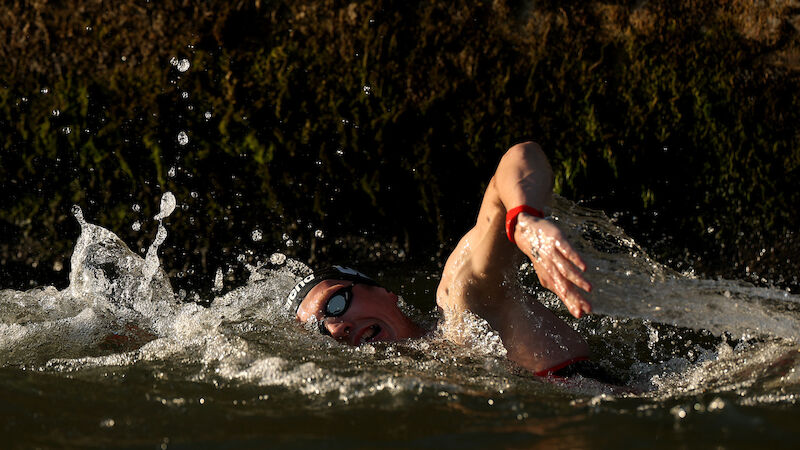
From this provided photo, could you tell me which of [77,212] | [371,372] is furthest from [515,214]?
[77,212]

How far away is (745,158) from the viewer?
249 inches

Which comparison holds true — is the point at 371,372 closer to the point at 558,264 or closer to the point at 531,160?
the point at 558,264

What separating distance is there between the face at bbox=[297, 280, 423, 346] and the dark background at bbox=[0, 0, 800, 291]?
6.64 feet

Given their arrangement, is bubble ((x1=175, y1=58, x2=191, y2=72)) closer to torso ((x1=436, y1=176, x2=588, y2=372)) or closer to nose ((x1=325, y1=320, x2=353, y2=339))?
nose ((x1=325, y1=320, x2=353, y2=339))

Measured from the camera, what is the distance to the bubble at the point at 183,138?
20.5 feet

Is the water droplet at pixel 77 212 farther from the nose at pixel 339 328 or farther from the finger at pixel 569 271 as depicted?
the finger at pixel 569 271

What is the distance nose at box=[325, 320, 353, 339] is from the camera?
407 centimetres

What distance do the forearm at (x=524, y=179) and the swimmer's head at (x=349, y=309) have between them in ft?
2.98

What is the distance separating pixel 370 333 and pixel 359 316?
11 centimetres

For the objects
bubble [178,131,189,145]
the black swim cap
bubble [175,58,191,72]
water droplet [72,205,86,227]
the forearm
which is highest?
bubble [175,58,191,72]

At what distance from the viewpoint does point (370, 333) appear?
13.7ft

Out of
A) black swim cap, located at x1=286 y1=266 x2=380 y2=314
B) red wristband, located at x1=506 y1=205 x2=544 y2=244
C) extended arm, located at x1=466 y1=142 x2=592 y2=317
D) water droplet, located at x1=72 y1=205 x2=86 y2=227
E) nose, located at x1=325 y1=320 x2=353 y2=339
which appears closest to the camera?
extended arm, located at x1=466 y1=142 x2=592 y2=317

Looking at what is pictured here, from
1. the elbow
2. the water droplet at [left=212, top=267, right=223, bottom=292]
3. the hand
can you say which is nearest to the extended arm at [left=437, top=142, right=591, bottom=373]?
the elbow

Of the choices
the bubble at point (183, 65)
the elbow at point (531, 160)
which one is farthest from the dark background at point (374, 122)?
the elbow at point (531, 160)
